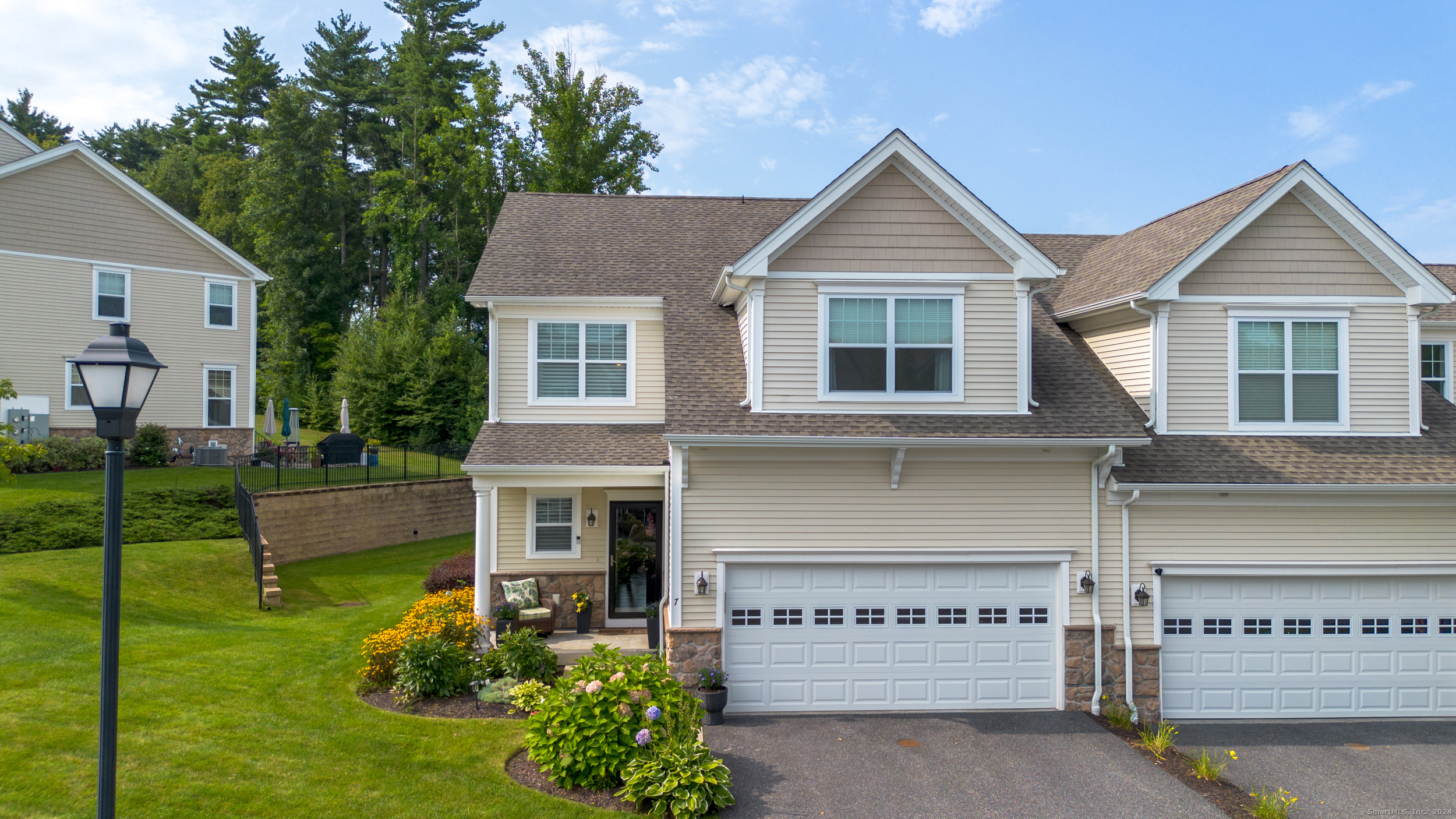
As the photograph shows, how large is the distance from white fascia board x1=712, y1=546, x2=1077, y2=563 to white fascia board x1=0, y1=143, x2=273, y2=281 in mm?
20092

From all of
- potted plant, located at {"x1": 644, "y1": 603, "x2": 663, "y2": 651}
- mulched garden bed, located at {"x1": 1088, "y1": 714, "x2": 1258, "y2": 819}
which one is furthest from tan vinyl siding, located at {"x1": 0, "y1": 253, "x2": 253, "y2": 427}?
mulched garden bed, located at {"x1": 1088, "y1": 714, "x2": 1258, "y2": 819}

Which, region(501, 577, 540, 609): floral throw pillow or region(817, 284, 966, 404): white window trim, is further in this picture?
region(501, 577, 540, 609): floral throw pillow

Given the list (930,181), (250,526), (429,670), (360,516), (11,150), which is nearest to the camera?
(429,670)

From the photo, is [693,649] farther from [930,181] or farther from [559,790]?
[930,181]

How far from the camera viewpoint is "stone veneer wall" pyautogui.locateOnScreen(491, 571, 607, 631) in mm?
13883

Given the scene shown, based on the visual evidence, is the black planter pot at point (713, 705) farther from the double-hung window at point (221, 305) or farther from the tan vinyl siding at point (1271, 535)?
the double-hung window at point (221, 305)

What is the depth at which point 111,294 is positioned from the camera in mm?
21656

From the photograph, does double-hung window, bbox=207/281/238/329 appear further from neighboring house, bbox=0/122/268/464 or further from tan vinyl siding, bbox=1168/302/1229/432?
tan vinyl siding, bbox=1168/302/1229/432

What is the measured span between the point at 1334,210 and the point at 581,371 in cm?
1155

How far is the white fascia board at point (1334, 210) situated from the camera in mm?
11133

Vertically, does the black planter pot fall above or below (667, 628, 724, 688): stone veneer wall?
below

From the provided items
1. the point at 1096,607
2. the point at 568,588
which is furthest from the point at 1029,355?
the point at 568,588

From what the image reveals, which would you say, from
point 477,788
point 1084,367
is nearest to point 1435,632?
point 1084,367

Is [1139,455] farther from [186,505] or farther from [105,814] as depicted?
[186,505]
